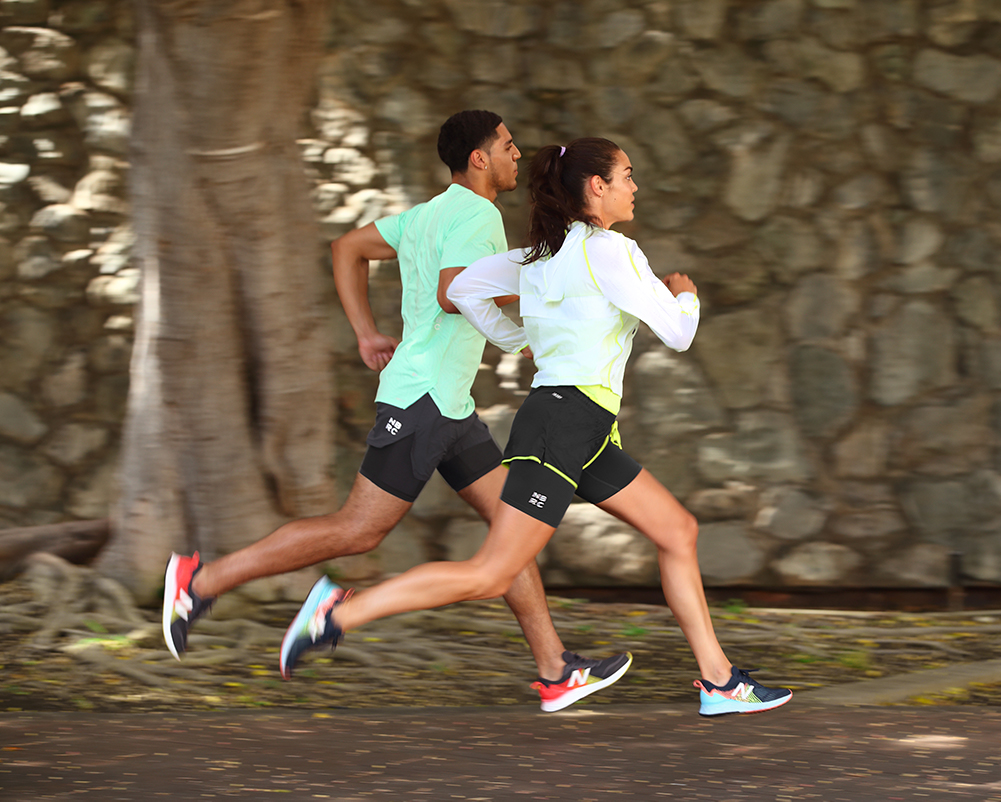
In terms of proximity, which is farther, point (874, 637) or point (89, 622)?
point (874, 637)

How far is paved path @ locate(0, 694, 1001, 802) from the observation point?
3.15 meters

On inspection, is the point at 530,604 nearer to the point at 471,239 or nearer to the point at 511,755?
the point at 511,755

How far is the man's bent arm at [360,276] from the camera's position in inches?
164

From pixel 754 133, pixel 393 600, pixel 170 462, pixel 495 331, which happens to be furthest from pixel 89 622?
pixel 754 133

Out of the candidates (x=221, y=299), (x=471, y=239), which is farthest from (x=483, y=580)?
(x=221, y=299)

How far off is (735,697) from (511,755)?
0.75 m

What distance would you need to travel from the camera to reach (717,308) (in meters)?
6.11

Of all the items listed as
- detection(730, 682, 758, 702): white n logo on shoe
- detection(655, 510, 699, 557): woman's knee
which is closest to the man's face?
detection(655, 510, 699, 557): woman's knee

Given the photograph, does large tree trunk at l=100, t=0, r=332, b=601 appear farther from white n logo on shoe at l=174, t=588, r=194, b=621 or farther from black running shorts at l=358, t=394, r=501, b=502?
black running shorts at l=358, t=394, r=501, b=502

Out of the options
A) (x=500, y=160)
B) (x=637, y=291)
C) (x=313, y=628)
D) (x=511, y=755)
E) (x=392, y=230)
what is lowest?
(x=511, y=755)

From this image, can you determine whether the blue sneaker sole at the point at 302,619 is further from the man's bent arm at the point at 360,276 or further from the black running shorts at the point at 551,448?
the man's bent arm at the point at 360,276

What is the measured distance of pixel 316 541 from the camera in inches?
Result: 158

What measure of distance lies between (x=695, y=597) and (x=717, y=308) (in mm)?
2545

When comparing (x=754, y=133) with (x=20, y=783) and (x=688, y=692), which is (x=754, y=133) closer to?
(x=688, y=692)
